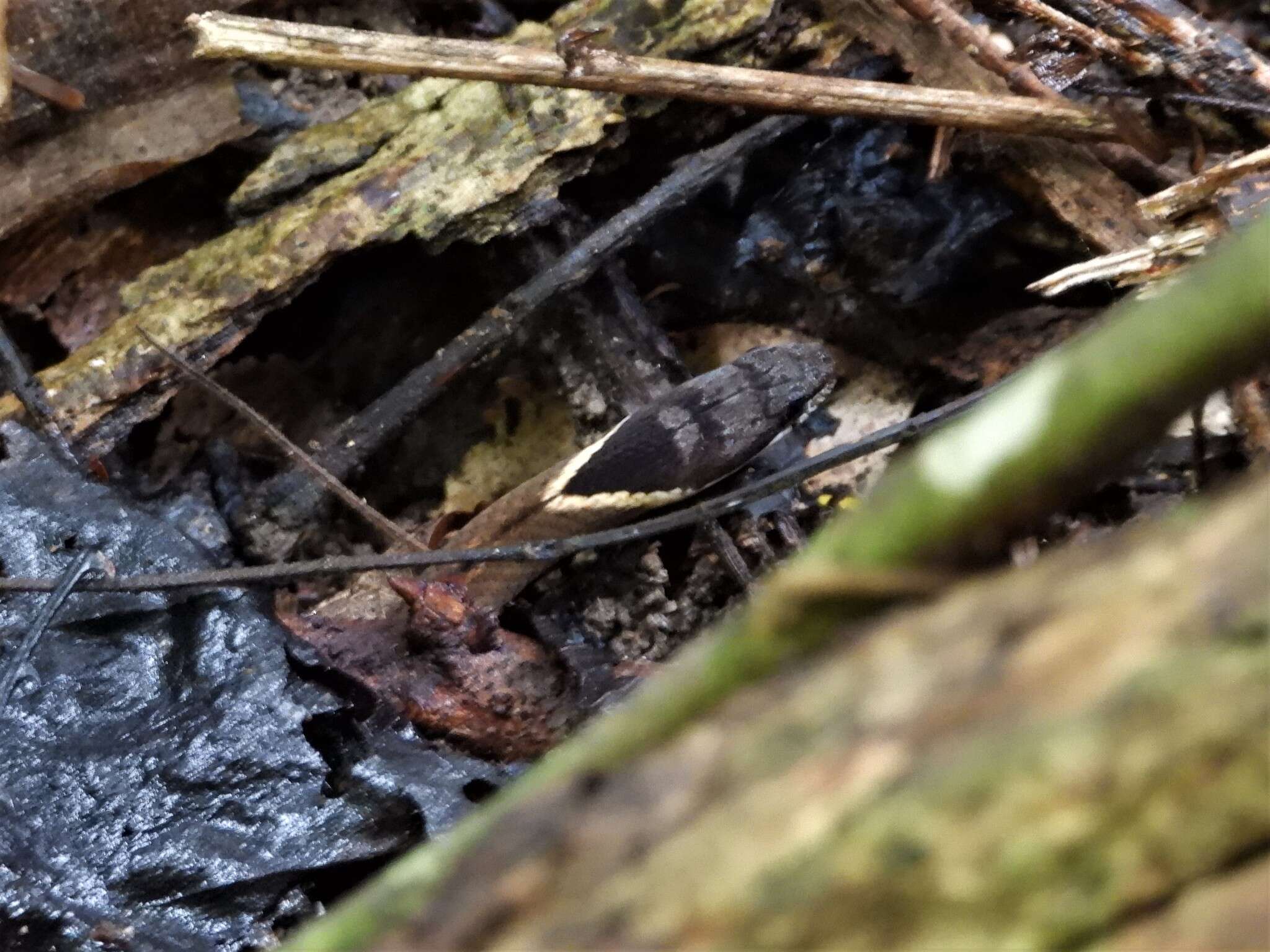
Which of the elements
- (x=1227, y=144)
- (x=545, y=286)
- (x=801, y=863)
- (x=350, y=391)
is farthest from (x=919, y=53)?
(x=801, y=863)

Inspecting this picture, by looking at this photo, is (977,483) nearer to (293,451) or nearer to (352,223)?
(293,451)

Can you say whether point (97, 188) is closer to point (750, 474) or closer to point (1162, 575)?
point (750, 474)

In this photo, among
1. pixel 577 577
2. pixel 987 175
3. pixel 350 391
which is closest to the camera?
pixel 577 577

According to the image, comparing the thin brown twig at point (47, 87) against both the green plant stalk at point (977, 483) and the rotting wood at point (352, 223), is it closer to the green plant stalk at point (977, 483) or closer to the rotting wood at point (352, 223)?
the rotting wood at point (352, 223)

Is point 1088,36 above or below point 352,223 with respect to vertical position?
below

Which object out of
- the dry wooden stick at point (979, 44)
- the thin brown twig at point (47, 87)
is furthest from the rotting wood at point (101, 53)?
the dry wooden stick at point (979, 44)

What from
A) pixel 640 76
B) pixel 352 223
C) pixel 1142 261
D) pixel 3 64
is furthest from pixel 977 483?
pixel 3 64

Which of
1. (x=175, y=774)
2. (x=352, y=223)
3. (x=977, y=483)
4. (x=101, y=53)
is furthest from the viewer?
(x=101, y=53)
